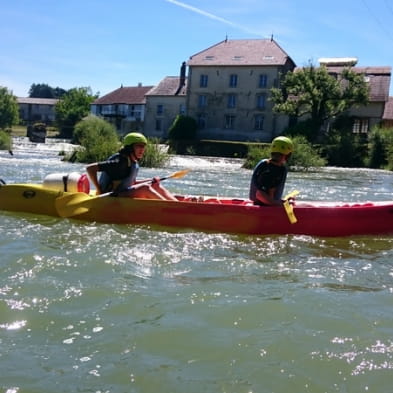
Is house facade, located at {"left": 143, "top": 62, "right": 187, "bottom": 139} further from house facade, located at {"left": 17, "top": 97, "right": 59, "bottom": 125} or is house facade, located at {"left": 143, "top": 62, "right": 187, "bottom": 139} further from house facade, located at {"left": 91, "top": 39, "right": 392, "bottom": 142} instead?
house facade, located at {"left": 17, "top": 97, "right": 59, "bottom": 125}

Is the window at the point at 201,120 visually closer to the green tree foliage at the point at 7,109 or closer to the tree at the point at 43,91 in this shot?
A: the green tree foliage at the point at 7,109

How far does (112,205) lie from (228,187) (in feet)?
25.5

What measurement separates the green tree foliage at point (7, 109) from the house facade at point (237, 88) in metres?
29.5

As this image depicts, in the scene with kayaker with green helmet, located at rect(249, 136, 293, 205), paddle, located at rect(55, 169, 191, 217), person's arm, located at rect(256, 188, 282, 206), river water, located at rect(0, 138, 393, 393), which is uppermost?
kayaker with green helmet, located at rect(249, 136, 293, 205)

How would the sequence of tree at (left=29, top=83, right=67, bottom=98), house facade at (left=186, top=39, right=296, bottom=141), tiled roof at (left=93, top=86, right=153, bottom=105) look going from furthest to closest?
tree at (left=29, top=83, right=67, bottom=98) → tiled roof at (left=93, top=86, right=153, bottom=105) → house facade at (left=186, top=39, right=296, bottom=141)

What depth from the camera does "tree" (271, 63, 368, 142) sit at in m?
34.7

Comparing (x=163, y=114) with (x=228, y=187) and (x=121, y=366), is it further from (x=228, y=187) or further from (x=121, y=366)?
(x=121, y=366)

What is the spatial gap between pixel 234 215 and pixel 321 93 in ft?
99.1

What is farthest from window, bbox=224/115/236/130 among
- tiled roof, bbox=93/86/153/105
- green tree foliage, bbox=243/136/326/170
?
green tree foliage, bbox=243/136/326/170

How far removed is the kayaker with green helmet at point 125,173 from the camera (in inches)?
272

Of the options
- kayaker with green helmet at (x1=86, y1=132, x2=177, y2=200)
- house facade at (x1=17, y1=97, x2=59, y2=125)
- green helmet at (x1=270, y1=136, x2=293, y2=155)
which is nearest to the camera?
green helmet at (x1=270, y1=136, x2=293, y2=155)

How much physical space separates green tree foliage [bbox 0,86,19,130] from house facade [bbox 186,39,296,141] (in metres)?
29.5

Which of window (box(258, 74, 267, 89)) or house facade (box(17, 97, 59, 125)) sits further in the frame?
house facade (box(17, 97, 59, 125))

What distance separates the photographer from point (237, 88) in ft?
141
